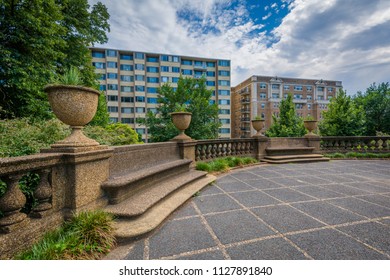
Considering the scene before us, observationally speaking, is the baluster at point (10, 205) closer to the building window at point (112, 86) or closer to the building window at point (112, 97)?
the building window at point (112, 97)

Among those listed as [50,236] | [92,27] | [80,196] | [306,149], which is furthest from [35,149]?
[92,27]

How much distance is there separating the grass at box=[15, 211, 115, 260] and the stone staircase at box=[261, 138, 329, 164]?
826 cm

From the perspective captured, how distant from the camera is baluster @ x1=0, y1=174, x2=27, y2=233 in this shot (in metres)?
1.99

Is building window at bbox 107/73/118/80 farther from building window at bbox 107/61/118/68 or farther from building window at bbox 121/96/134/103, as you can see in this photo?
building window at bbox 121/96/134/103

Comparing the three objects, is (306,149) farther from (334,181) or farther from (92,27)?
(92,27)

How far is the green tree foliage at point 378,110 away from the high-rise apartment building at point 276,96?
104 ft

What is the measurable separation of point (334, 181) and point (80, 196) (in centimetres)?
692

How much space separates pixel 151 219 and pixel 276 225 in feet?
6.90

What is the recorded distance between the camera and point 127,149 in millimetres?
4207

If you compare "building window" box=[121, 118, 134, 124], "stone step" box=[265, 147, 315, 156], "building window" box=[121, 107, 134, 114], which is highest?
"building window" box=[121, 107, 134, 114]

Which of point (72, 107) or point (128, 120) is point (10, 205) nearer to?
point (72, 107)

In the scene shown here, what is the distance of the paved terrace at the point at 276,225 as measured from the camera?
2.33 metres

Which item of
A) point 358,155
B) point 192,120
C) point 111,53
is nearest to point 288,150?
point 358,155

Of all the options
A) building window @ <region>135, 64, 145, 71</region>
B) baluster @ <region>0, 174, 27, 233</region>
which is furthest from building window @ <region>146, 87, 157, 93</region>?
baluster @ <region>0, 174, 27, 233</region>
